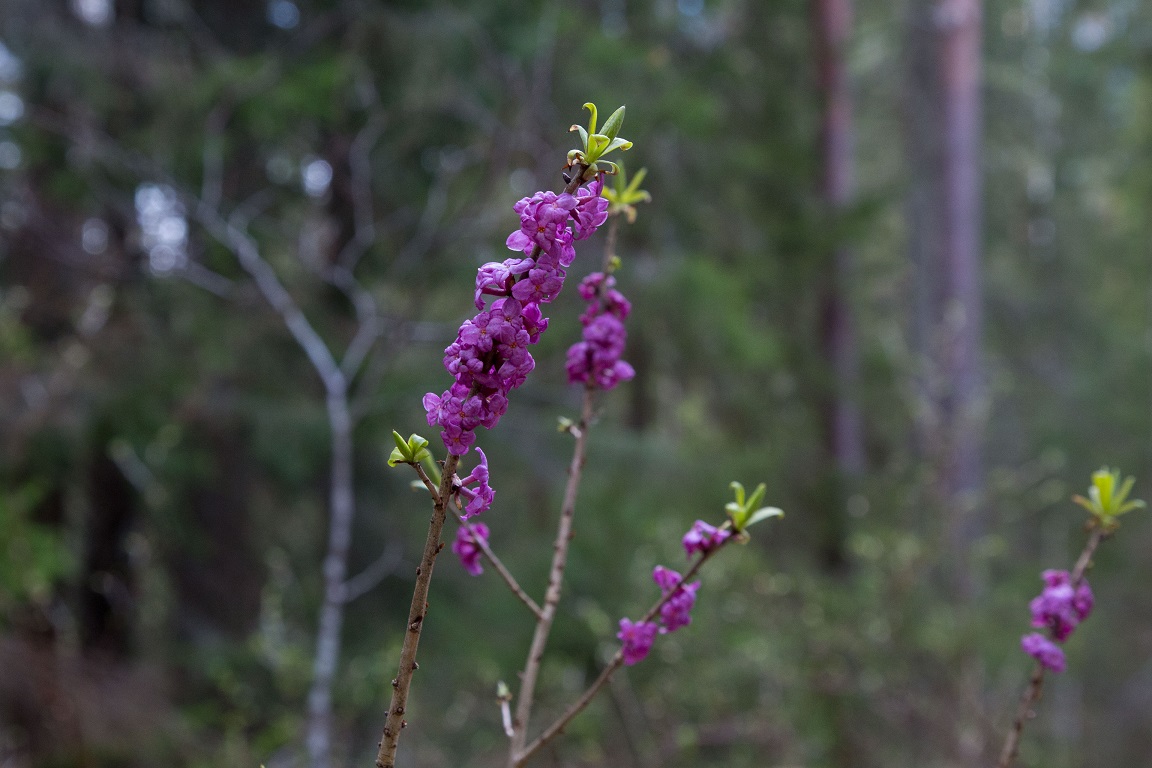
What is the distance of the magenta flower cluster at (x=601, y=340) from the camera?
1.16 m

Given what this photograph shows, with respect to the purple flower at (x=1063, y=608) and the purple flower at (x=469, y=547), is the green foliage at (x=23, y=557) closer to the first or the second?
the purple flower at (x=469, y=547)

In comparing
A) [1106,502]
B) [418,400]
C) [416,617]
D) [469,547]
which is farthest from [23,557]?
[1106,502]

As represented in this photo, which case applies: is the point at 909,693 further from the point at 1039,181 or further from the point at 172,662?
the point at 1039,181

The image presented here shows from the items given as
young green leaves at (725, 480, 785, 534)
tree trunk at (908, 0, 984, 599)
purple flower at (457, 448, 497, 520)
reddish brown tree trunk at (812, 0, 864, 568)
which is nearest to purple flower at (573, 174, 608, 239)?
purple flower at (457, 448, 497, 520)

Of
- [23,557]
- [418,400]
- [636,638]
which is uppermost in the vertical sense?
[418,400]

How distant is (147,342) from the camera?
4672 mm

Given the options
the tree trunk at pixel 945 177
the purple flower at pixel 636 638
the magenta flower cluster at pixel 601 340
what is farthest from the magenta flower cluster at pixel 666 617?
the tree trunk at pixel 945 177

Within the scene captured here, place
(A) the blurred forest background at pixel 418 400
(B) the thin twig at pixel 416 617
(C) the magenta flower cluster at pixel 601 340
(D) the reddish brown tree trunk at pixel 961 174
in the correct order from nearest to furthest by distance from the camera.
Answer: (B) the thin twig at pixel 416 617 < (C) the magenta flower cluster at pixel 601 340 < (A) the blurred forest background at pixel 418 400 < (D) the reddish brown tree trunk at pixel 961 174

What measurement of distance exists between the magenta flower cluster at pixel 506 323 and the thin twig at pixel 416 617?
0.10 feet

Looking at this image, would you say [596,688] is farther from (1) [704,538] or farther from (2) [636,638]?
(1) [704,538]

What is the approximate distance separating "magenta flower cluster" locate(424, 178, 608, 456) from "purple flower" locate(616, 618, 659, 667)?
42 centimetres

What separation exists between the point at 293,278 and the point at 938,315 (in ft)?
14.7

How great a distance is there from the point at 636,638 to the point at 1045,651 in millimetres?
505

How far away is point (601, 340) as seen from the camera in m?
1.16
